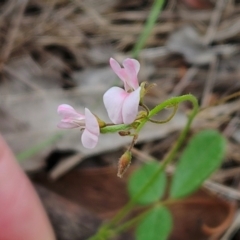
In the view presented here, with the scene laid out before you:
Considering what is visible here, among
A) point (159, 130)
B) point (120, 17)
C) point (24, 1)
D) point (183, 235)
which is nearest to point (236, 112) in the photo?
point (159, 130)

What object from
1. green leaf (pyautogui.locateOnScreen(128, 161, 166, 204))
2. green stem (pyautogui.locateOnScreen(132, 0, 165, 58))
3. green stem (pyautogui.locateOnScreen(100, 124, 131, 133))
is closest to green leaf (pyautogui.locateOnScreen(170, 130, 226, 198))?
green leaf (pyautogui.locateOnScreen(128, 161, 166, 204))

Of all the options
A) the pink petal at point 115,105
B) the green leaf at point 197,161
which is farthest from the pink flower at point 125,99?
the green leaf at point 197,161

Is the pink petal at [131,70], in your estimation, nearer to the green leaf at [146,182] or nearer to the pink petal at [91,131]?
the pink petal at [91,131]

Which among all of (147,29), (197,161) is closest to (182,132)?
(197,161)

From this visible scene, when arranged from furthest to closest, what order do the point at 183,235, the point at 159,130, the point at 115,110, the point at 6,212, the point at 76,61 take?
the point at 76,61 < the point at 159,130 < the point at 183,235 < the point at 6,212 < the point at 115,110

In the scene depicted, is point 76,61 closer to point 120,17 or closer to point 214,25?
point 120,17
